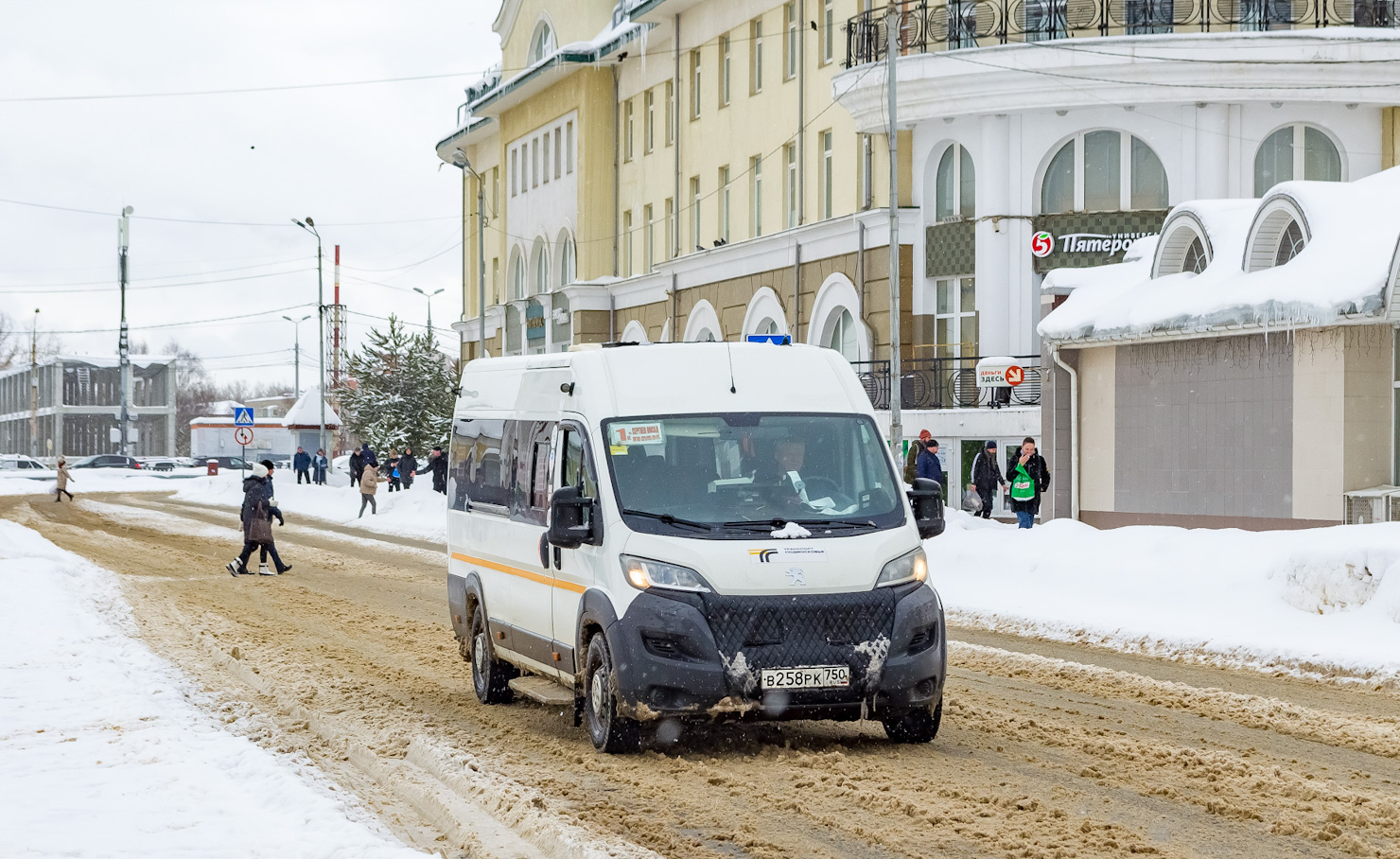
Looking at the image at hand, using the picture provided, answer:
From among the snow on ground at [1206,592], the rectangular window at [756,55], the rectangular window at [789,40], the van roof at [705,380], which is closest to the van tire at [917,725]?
the van roof at [705,380]

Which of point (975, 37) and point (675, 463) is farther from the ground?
point (975, 37)

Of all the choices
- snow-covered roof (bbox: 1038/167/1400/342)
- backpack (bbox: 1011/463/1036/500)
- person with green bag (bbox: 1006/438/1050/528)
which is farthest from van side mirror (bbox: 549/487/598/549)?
backpack (bbox: 1011/463/1036/500)

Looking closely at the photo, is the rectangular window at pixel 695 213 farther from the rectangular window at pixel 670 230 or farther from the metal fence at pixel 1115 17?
the metal fence at pixel 1115 17

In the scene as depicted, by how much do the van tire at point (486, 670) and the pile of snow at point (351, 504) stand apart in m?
21.1

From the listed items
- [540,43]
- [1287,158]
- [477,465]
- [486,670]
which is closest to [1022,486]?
[1287,158]

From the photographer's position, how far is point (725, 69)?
45.2 metres

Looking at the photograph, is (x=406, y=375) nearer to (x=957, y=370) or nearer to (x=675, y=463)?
(x=957, y=370)

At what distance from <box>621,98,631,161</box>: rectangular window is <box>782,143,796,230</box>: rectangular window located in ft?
37.1

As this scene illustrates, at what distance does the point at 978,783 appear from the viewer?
831 centimetres

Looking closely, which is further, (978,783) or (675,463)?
(675,463)

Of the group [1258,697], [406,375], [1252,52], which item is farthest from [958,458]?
[406,375]

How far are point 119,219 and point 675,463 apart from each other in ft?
218

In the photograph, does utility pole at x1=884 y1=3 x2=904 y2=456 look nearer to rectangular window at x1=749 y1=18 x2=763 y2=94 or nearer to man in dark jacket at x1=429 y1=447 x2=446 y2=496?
rectangular window at x1=749 y1=18 x2=763 y2=94

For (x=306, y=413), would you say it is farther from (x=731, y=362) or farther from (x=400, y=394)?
(x=731, y=362)
